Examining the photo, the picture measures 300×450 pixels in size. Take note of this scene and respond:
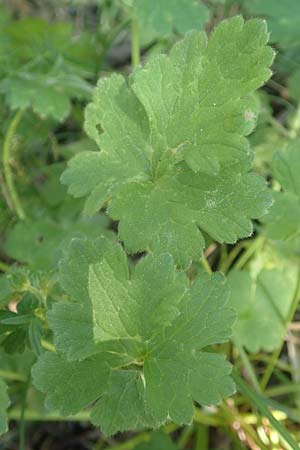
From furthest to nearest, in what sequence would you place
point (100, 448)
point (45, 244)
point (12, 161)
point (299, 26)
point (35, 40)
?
point (35, 40) < point (12, 161) < point (299, 26) < point (100, 448) < point (45, 244)

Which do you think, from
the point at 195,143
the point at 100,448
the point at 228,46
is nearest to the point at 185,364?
the point at 195,143

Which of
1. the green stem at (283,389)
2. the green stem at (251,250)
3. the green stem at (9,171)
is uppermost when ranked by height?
the green stem at (251,250)

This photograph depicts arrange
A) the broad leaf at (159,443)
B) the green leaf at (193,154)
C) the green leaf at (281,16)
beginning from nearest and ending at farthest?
the green leaf at (193,154) < the broad leaf at (159,443) < the green leaf at (281,16)

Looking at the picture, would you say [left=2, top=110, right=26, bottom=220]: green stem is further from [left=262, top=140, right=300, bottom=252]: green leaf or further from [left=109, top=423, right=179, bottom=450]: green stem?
[left=262, top=140, right=300, bottom=252]: green leaf

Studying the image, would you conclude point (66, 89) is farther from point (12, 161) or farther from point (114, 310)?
point (114, 310)

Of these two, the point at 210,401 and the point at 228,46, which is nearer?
the point at 210,401

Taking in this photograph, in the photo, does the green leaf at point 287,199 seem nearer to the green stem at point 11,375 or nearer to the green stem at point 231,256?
the green stem at point 231,256

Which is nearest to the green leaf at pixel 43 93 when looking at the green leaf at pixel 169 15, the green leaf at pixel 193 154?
the green leaf at pixel 169 15

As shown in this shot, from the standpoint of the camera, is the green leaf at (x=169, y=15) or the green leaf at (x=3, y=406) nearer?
the green leaf at (x=3, y=406)
